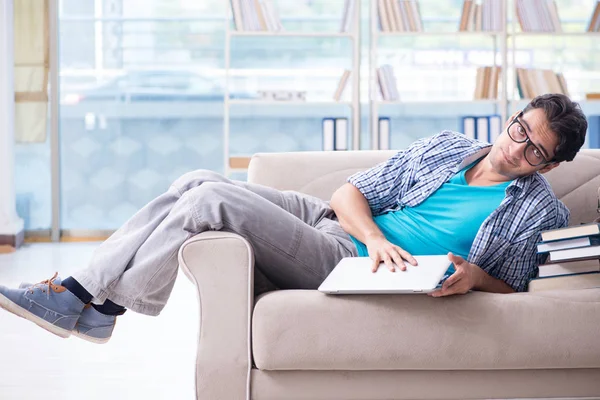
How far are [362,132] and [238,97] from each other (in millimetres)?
935

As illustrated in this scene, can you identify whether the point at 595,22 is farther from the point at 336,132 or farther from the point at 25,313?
the point at 25,313

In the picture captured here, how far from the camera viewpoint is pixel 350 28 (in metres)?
5.31

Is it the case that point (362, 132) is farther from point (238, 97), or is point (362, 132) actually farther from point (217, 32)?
point (217, 32)

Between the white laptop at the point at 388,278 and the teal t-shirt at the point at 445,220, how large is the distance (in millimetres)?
235

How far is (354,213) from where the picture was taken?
2107 millimetres

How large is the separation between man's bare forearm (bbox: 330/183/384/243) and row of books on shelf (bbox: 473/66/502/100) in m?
3.30

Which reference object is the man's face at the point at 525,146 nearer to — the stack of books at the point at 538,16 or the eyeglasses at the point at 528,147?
the eyeglasses at the point at 528,147

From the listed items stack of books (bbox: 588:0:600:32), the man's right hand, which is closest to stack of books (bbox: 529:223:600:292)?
the man's right hand

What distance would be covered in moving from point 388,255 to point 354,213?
26 cm

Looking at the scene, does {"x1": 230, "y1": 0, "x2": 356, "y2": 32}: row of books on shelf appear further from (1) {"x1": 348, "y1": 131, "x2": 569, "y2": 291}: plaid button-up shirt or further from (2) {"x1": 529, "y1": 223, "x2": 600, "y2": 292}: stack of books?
(2) {"x1": 529, "y1": 223, "x2": 600, "y2": 292}: stack of books

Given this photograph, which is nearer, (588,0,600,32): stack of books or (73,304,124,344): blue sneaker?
(73,304,124,344): blue sneaker

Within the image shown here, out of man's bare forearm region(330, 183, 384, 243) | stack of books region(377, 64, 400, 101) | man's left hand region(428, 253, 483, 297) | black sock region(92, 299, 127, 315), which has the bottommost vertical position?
black sock region(92, 299, 127, 315)

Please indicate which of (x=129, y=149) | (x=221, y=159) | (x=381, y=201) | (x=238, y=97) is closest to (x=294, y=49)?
(x=238, y=97)

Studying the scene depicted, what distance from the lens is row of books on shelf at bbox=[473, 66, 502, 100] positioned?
5.22 meters
